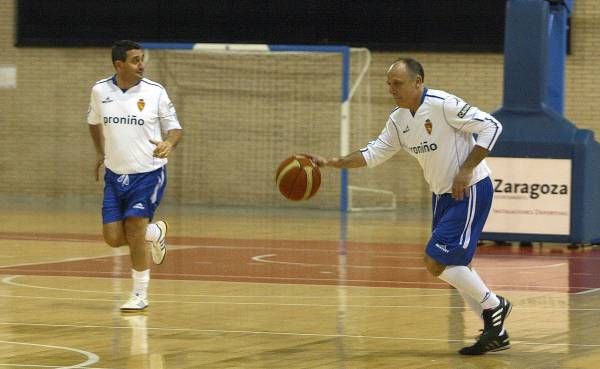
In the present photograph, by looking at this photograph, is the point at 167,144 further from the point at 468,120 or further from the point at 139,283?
the point at 468,120

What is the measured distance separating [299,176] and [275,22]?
16672 millimetres

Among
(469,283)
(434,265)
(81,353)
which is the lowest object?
(81,353)

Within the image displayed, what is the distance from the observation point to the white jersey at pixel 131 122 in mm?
10219

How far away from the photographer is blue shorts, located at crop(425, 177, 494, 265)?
8.28 metres

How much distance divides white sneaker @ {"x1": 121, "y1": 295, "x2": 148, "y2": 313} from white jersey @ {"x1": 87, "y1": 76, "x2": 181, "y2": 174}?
3.16 ft

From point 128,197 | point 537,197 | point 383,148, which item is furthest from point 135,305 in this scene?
point 537,197

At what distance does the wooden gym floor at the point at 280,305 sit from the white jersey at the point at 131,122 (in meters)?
1.14

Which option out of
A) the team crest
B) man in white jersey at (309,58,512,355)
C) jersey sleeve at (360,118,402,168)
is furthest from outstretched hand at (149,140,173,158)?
the team crest

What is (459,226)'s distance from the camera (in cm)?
830

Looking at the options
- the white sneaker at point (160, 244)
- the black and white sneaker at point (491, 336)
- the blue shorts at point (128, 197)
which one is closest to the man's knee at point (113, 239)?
the blue shorts at point (128, 197)

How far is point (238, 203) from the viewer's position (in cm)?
2573

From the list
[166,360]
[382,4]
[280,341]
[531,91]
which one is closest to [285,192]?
[280,341]

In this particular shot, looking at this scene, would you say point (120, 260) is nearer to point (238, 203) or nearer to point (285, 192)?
point (285, 192)

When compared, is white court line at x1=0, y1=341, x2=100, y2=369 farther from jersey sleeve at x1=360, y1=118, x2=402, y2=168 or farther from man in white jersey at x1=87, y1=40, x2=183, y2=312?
jersey sleeve at x1=360, y1=118, x2=402, y2=168
